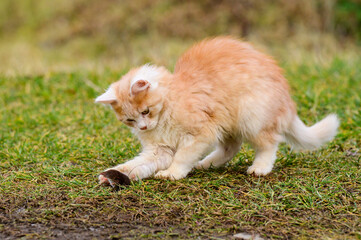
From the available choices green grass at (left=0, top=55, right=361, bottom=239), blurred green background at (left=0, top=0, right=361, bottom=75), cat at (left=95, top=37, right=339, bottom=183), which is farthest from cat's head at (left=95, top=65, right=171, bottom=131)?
blurred green background at (left=0, top=0, right=361, bottom=75)

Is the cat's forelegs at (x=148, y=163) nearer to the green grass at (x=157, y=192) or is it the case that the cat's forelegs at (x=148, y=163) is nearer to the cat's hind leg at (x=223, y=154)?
the green grass at (x=157, y=192)

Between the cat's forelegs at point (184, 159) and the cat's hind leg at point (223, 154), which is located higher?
the cat's forelegs at point (184, 159)

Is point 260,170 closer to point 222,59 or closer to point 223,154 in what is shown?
point 223,154

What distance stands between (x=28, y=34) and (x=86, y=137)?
371 inches

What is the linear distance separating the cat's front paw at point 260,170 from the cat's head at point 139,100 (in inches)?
31.7

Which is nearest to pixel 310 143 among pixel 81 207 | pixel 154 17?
pixel 81 207

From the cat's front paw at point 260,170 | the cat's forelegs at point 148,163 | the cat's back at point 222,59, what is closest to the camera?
the cat's forelegs at point 148,163

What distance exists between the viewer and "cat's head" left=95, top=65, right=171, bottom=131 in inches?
130

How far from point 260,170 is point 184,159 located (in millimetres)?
587

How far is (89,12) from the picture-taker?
12.3 m

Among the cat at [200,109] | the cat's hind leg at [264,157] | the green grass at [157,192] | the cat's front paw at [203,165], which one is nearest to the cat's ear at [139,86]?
the cat at [200,109]

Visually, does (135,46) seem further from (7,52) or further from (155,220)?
(155,220)

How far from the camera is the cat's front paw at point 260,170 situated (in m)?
3.42

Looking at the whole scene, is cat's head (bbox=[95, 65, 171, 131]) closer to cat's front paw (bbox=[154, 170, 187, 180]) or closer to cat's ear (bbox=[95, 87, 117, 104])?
cat's ear (bbox=[95, 87, 117, 104])
